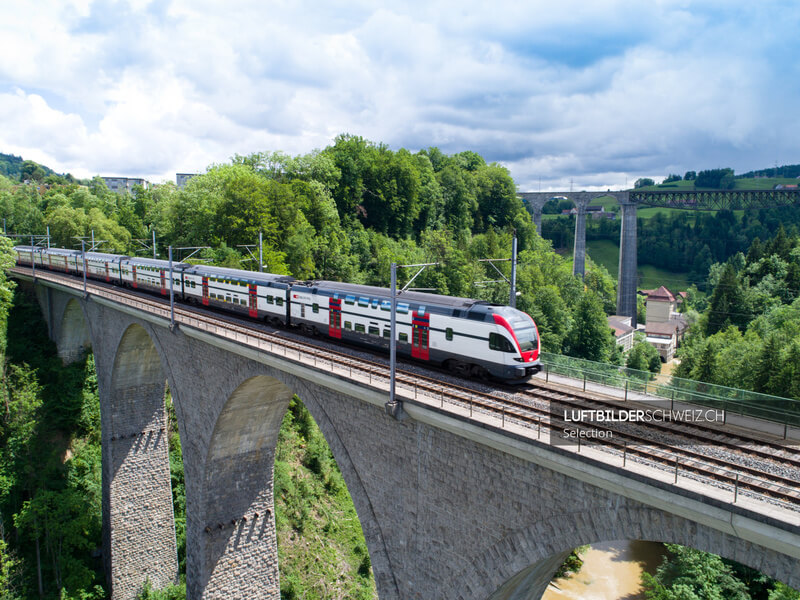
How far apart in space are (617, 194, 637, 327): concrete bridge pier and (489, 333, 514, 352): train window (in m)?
68.5

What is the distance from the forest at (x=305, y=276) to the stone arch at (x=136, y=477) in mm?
1323

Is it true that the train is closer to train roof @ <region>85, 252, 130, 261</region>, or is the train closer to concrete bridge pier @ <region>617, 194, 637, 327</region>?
train roof @ <region>85, 252, 130, 261</region>

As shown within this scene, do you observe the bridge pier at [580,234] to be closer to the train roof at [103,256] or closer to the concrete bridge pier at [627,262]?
the concrete bridge pier at [627,262]

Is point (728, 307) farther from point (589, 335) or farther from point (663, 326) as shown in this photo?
point (663, 326)

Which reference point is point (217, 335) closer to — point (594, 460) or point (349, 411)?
point (349, 411)

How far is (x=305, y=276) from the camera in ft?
144

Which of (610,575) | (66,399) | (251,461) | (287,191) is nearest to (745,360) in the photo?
(610,575)

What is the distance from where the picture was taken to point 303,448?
36.8m

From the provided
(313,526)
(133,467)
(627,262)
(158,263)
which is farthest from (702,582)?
(627,262)

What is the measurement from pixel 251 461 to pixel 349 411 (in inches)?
471

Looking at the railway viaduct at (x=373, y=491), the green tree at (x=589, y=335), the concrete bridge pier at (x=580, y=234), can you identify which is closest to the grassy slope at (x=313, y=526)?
the railway viaduct at (x=373, y=491)

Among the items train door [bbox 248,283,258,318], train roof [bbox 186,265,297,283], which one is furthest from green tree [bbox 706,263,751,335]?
train door [bbox 248,283,258,318]

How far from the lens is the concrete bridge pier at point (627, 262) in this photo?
77062 millimetres

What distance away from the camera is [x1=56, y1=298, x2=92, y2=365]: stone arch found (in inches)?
1617
